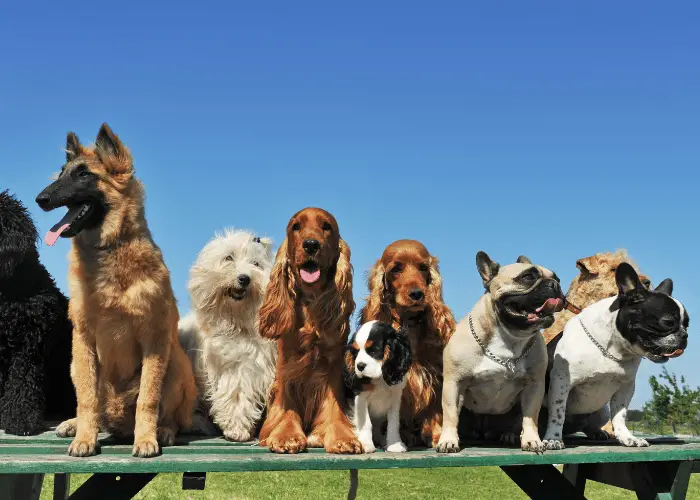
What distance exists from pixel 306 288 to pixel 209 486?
575 cm

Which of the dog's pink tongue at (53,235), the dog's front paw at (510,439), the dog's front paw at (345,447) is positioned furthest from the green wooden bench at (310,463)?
the dog's pink tongue at (53,235)

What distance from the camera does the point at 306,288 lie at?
13.1ft

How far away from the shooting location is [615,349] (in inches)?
160

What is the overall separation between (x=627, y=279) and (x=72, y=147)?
138 inches

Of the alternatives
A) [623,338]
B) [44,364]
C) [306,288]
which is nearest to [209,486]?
[44,364]

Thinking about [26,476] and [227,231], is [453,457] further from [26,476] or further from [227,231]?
[26,476]

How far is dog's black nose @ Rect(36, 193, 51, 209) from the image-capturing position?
337cm

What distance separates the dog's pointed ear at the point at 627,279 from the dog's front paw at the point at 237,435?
2735 mm

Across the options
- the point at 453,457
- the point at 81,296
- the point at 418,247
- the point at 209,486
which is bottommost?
the point at 209,486

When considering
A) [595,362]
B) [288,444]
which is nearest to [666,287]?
[595,362]

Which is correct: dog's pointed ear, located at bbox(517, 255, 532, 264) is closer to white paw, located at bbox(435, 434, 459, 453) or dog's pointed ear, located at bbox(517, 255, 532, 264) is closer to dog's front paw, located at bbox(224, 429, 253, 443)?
white paw, located at bbox(435, 434, 459, 453)

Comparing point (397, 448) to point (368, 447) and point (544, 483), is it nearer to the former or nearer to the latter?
point (368, 447)

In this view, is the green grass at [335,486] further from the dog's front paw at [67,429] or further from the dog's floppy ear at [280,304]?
the dog's floppy ear at [280,304]

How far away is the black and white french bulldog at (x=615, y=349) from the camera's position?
391 centimetres
